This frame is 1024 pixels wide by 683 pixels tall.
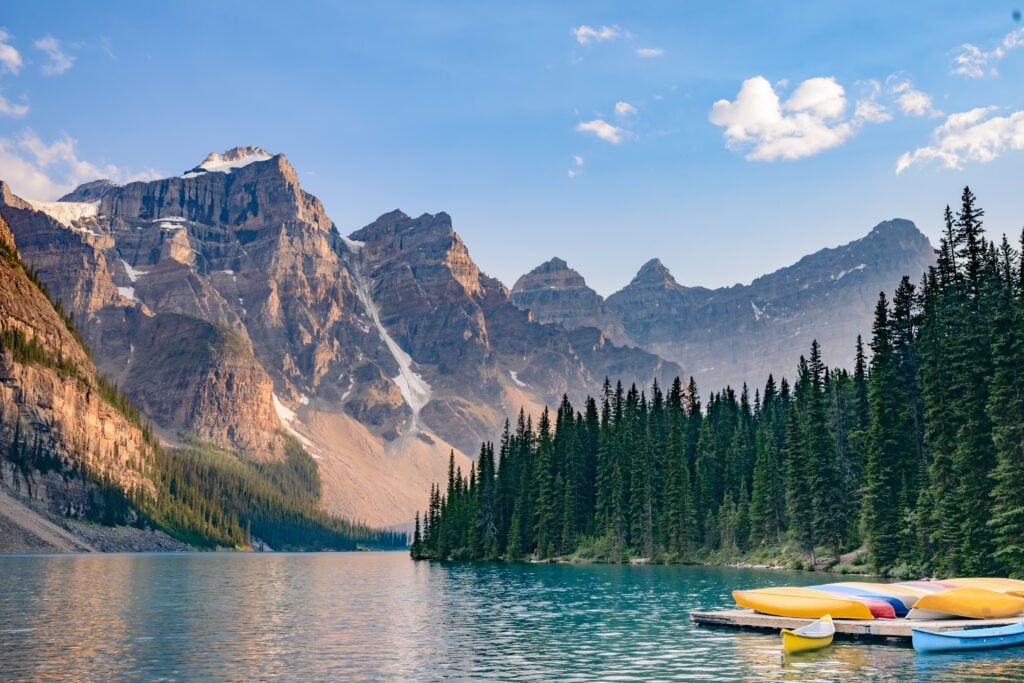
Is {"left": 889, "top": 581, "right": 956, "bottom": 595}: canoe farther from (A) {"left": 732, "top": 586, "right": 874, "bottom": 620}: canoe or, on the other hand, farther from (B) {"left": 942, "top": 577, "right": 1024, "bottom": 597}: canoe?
(A) {"left": 732, "top": 586, "right": 874, "bottom": 620}: canoe

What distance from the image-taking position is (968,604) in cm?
5028

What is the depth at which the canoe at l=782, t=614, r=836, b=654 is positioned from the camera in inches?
1831

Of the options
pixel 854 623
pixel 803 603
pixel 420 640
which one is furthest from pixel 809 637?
pixel 420 640

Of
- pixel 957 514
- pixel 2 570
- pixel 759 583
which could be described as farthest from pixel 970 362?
pixel 2 570

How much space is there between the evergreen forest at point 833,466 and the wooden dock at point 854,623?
730 inches

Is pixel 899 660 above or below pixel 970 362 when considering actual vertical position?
below

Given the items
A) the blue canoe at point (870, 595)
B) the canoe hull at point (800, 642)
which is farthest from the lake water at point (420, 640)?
the blue canoe at point (870, 595)

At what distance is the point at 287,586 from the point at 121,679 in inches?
2755

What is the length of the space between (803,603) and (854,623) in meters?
4.07

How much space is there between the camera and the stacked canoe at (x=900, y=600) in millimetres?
50500

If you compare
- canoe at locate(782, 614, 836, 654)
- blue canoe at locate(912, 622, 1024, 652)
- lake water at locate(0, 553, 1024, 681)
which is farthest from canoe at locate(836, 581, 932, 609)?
canoe at locate(782, 614, 836, 654)

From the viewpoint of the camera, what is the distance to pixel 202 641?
167ft

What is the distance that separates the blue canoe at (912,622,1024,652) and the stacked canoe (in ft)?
9.95

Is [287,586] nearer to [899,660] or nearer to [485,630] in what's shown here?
[485,630]
